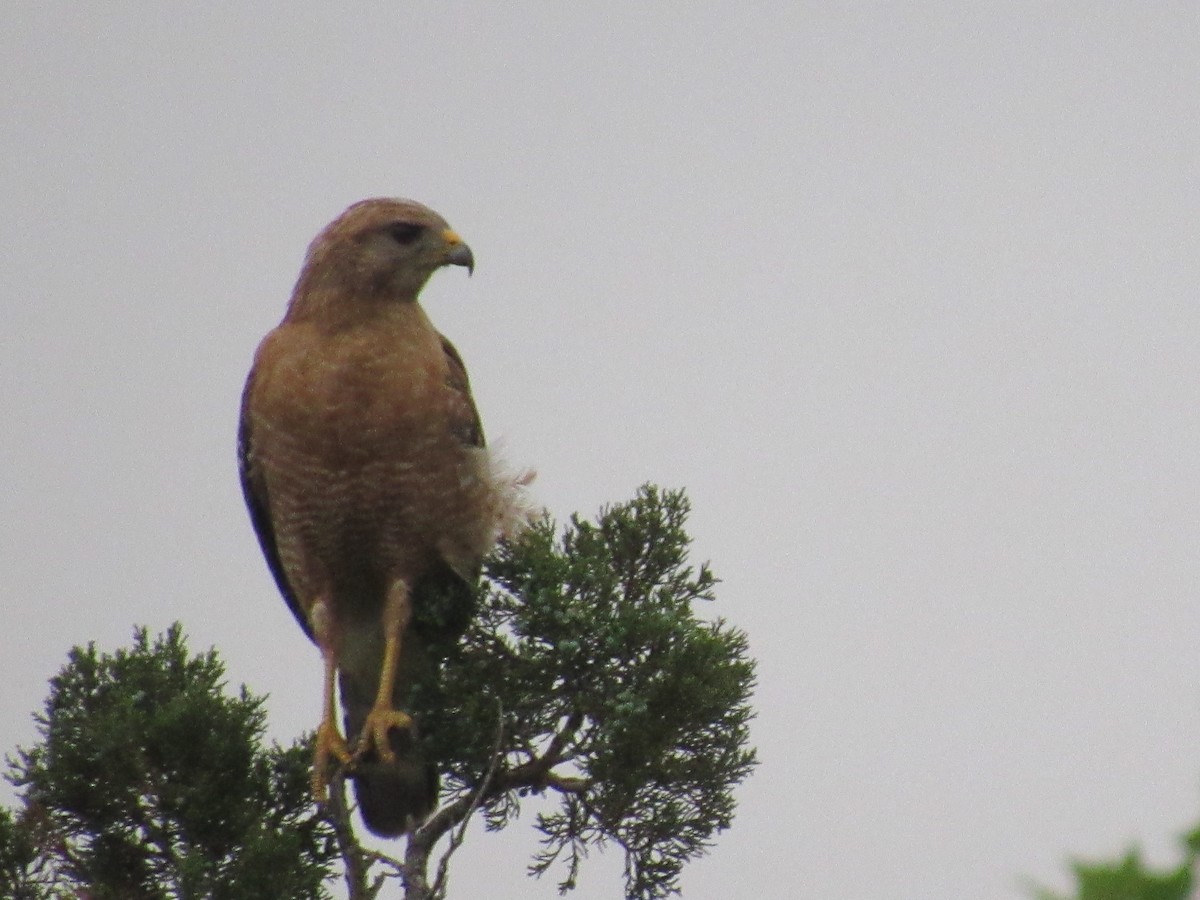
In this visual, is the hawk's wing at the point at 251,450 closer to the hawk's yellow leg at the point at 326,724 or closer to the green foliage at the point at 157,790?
the hawk's yellow leg at the point at 326,724

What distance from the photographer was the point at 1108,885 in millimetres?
583

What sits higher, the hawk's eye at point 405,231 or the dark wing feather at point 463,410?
the hawk's eye at point 405,231

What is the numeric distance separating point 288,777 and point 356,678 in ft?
4.56

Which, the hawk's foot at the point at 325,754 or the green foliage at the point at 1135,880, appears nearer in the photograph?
the green foliage at the point at 1135,880

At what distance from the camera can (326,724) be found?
15.3 feet

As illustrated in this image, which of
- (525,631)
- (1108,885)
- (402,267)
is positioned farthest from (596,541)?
(1108,885)

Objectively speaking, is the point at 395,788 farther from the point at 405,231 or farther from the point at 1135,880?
the point at 1135,880

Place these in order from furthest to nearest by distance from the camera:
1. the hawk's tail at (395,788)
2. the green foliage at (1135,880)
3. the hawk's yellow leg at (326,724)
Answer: the hawk's tail at (395,788)
the hawk's yellow leg at (326,724)
the green foliage at (1135,880)

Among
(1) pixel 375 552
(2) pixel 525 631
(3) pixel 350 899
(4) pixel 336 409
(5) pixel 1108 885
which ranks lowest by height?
(5) pixel 1108 885

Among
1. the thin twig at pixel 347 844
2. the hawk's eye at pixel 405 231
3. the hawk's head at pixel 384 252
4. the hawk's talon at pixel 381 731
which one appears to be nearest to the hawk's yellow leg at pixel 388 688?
Result: the hawk's talon at pixel 381 731

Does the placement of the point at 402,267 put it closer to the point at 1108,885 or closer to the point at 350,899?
the point at 350,899

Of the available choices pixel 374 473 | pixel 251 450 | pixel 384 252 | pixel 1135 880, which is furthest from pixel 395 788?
pixel 1135 880

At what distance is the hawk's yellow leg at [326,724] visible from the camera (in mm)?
3975

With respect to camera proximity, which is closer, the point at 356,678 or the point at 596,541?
→ the point at 596,541
